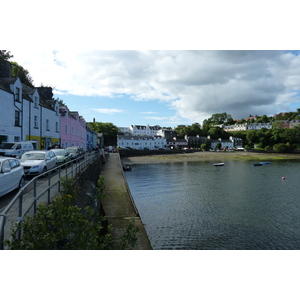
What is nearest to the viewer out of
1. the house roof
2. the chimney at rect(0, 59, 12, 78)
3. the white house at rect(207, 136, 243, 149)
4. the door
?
the door

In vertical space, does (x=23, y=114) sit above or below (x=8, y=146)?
above

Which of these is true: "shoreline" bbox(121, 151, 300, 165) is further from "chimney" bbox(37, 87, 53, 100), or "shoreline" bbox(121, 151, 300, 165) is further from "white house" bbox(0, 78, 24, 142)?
"white house" bbox(0, 78, 24, 142)

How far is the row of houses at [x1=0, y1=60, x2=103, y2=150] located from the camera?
20.1 metres

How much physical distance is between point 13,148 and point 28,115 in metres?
8.61

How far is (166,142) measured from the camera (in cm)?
11512

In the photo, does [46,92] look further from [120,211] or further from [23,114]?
[120,211]

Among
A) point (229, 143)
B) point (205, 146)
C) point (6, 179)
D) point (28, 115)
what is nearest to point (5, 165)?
point (6, 179)

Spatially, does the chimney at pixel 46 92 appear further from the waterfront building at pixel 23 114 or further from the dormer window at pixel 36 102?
the dormer window at pixel 36 102

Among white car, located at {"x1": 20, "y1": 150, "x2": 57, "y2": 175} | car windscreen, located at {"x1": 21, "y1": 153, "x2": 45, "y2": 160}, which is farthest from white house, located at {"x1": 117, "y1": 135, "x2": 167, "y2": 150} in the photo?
car windscreen, located at {"x1": 21, "y1": 153, "x2": 45, "y2": 160}

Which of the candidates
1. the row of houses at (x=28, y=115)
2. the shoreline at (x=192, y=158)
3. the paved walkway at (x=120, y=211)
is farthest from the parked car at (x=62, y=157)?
the shoreline at (x=192, y=158)

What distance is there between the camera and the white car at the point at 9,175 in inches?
315

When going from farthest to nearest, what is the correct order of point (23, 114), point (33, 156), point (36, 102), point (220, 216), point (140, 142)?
1. point (140, 142)
2. point (36, 102)
3. point (23, 114)
4. point (220, 216)
5. point (33, 156)

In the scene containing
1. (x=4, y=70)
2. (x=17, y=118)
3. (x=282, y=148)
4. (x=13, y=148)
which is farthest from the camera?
(x=282, y=148)
